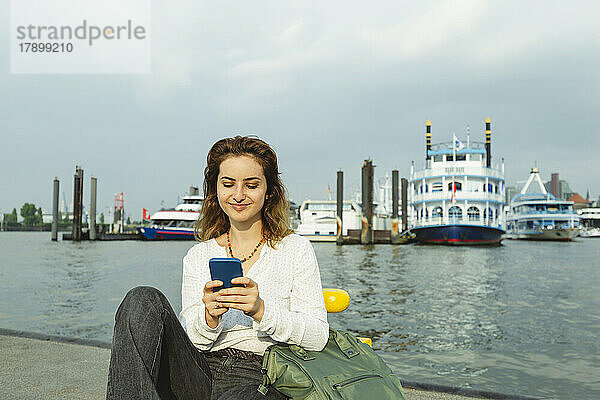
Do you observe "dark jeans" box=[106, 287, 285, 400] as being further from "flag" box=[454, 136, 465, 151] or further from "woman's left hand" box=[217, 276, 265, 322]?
"flag" box=[454, 136, 465, 151]

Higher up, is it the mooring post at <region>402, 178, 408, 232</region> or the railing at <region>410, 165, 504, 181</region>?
the railing at <region>410, 165, 504, 181</region>

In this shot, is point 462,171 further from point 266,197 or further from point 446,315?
point 266,197

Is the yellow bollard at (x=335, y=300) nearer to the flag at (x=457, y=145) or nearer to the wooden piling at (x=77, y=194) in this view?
the flag at (x=457, y=145)

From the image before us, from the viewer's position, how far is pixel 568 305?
430 inches

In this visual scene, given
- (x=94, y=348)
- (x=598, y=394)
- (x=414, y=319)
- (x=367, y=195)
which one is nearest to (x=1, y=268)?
(x=414, y=319)

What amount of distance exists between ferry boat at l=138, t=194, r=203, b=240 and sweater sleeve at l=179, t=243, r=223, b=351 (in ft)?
141

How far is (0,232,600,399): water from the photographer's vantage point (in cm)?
567

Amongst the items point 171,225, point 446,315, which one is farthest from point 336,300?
point 171,225

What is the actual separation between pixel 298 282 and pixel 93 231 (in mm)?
43937

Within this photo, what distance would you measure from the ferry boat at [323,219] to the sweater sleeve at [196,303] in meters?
41.2

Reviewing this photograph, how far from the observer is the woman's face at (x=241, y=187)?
6.47 ft

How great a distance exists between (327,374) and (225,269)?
1.59ft

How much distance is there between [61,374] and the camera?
310cm

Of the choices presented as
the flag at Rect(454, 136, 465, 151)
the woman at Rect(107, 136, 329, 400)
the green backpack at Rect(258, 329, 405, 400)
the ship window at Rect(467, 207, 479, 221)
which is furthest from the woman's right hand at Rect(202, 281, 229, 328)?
the flag at Rect(454, 136, 465, 151)
